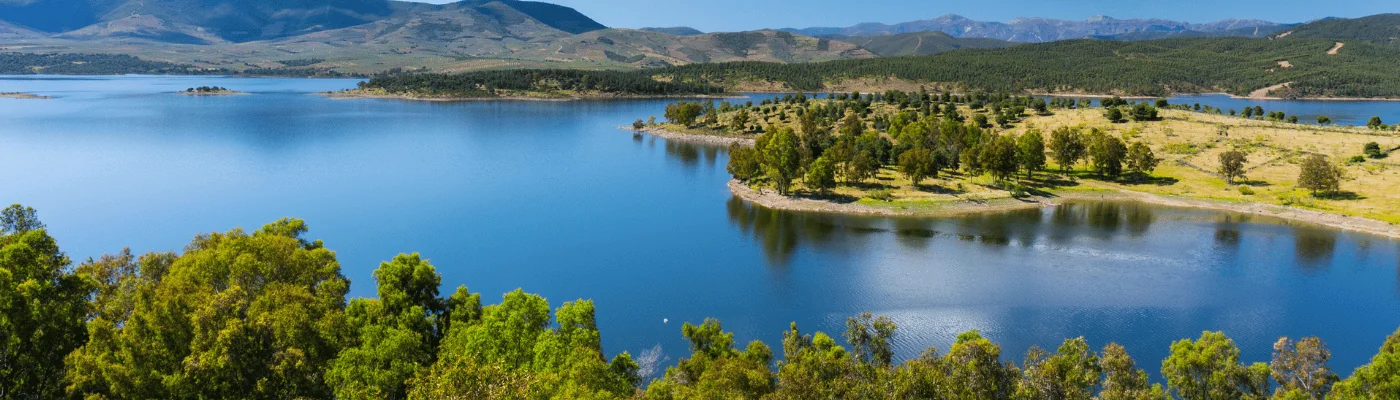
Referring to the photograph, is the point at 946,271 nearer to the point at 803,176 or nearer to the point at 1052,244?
the point at 1052,244

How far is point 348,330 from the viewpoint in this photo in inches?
Answer: 961

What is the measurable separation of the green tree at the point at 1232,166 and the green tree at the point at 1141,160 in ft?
20.2

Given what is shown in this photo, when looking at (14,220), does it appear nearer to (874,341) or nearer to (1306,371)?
(874,341)

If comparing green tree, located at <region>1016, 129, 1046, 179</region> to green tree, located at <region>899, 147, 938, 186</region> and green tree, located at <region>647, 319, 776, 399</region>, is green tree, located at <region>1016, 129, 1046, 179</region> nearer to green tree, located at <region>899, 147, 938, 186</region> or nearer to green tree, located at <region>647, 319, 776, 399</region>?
green tree, located at <region>899, 147, 938, 186</region>

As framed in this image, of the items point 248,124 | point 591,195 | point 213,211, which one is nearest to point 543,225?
point 591,195

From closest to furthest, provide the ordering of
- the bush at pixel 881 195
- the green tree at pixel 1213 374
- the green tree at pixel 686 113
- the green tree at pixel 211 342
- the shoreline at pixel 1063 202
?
the green tree at pixel 211 342
the green tree at pixel 1213 374
the shoreline at pixel 1063 202
the bush at pixel 881 195
the green tree at pixel 686 113

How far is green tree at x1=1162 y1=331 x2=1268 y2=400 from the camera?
76.5 feet

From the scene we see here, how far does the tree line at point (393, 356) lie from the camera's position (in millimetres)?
20812

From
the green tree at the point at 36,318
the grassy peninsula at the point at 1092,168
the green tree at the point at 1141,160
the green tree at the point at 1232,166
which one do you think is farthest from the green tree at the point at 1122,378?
the green tree at the point at 1232,166

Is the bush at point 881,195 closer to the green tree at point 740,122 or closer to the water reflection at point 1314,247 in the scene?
the water reflection at point 1314,247

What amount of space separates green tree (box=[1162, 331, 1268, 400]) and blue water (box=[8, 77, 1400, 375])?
1271cm

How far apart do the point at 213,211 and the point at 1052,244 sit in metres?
69.6

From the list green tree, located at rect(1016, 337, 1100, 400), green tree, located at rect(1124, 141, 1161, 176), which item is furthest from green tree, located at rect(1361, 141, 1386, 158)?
→ green tree, located at rect(1016, 337, 1100, 400)

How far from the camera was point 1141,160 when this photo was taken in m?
78.6
